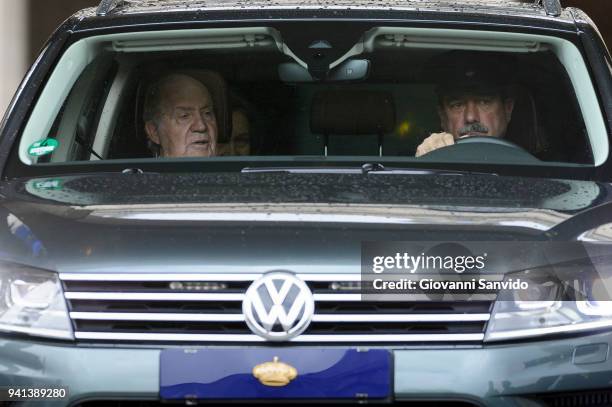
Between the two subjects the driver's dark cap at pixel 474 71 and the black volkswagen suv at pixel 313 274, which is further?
the driver's dark cap at pixel 474 71

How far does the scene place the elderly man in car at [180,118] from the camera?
18.0ft

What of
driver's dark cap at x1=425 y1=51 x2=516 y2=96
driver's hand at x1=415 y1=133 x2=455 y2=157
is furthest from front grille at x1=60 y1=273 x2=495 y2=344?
driver's dark cap at x1=425 y1=51 x2=516 y2=96

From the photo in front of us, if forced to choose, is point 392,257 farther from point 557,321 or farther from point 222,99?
point 222,99

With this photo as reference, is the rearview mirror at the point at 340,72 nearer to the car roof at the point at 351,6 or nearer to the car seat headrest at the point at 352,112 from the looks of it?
the car seat headrest at the point at 352,112

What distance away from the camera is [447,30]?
5281 millimetres

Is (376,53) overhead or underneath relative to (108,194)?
overhead

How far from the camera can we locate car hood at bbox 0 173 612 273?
373 centimetres

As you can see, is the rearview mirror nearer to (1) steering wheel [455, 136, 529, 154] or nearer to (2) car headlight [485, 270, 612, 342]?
(1) steering wheel [455, 136, 529, 154]

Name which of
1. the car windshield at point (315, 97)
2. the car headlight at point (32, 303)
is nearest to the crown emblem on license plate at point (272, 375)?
the car headlight at point (32, 303)

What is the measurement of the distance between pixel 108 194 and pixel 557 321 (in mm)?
1187

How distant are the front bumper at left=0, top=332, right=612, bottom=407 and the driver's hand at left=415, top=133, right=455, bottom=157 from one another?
1442 millimetres

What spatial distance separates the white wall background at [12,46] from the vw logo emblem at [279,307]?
9604mm

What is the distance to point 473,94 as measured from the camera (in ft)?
17.7

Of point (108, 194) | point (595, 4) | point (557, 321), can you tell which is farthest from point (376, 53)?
point (595, 4)
